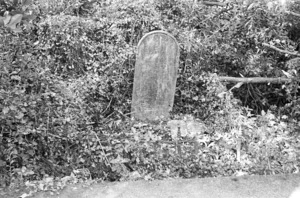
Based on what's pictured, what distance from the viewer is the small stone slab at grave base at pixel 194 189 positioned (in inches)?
88.9

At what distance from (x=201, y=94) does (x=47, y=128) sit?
222cm

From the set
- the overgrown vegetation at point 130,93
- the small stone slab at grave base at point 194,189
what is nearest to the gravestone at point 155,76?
the overgrown vegetation at point 130,93

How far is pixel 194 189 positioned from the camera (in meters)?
2.35

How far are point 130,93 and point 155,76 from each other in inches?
21.8

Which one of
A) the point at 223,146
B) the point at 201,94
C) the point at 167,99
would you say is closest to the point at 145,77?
the point at 167,99

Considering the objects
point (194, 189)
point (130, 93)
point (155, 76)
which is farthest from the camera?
point (130, 93)

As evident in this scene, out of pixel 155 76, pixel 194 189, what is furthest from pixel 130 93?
pixel 194 189

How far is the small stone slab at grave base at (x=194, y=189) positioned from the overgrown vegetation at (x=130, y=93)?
42 cm

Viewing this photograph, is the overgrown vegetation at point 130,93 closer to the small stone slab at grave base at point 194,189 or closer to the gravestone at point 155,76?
the gravestone at point 155,76

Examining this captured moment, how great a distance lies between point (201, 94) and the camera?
4.49m

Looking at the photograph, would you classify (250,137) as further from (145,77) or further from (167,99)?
(145,77)

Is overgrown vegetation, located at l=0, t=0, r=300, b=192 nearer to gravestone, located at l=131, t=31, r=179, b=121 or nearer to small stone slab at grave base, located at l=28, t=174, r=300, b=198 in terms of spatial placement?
gravestone, located at l=131, t=31, r=179, b=121

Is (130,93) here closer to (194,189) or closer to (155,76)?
(155,76)

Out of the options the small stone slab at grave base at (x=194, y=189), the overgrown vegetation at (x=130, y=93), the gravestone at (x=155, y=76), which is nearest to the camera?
the small stone slab at grave base at (x=194, y=189)
